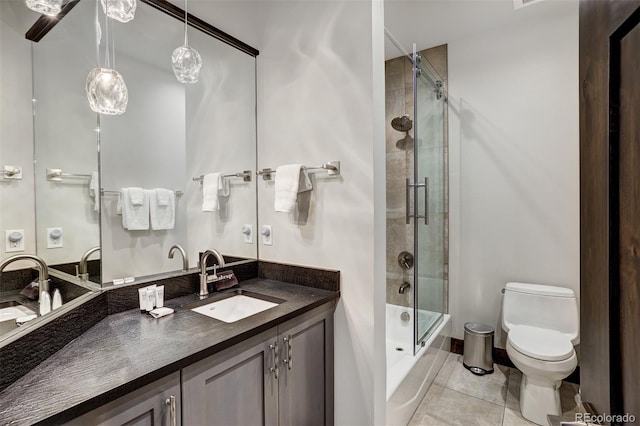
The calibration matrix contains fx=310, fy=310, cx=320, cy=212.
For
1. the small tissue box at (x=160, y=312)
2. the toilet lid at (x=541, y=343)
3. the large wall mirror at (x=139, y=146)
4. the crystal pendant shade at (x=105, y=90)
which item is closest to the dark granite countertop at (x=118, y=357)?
the small tissue box at (x=160, y=312)

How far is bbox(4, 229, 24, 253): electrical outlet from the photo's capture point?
1159 millimetres

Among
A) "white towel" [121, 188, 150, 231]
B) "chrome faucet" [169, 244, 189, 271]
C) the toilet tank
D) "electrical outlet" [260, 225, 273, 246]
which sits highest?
"white towel" [121, 188, 150, 231]

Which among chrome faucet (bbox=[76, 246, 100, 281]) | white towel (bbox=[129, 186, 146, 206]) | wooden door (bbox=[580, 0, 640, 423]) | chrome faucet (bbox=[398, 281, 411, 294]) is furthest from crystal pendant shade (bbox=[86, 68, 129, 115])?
chrome faucet (bbox=[398, 281, 411, 294])

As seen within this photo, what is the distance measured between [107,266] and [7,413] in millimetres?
795

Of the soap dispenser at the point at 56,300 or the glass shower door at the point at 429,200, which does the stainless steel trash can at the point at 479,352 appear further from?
the soap dispenser at the point at 56,300

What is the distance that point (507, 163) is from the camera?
2.58 m

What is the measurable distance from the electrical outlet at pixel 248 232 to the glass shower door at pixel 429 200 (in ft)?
3.92

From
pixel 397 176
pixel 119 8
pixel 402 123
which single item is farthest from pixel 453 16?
pixel 119 8

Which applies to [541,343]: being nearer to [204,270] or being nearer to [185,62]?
[204,270]

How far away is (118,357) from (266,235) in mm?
1119

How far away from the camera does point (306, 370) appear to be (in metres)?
1.53

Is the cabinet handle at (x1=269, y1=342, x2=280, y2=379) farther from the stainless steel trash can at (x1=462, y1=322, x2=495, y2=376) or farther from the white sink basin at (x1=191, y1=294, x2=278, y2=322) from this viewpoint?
the stainless steel trash can at (x1=462, y1=322, x2=495, y2=376)

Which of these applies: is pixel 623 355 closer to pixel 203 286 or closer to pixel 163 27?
pixel 203 286

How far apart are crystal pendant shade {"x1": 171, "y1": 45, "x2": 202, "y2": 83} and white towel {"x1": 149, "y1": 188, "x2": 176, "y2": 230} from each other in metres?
0.62
